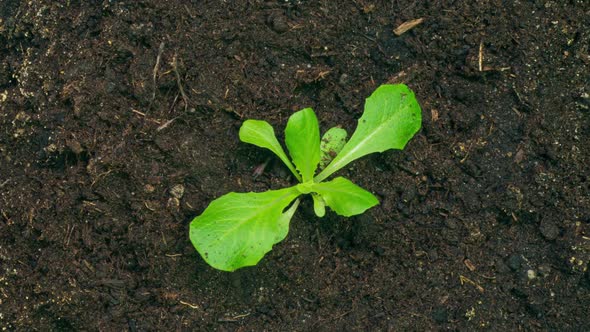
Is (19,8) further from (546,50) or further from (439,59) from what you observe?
(546,50)

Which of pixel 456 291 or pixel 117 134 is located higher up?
pixel 117 134

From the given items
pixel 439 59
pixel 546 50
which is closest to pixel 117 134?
pixel 439 59

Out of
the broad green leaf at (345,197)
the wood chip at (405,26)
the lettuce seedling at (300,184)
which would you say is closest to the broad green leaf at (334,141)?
the lettuce seedling at (300,184)

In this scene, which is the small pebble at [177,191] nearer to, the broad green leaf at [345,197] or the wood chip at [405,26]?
the broad green leaf at [345,197]

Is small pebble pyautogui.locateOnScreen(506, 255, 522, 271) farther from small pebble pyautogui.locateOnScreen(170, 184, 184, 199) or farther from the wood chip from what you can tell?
Result: small pebble pyautogui.locateOnScreen(170, 184, 184, 199)

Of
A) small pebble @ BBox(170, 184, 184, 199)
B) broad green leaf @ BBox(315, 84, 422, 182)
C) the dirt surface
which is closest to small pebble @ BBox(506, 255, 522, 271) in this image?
the dirt surface

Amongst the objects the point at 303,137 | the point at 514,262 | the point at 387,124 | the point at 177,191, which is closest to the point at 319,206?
the point at 303,137
